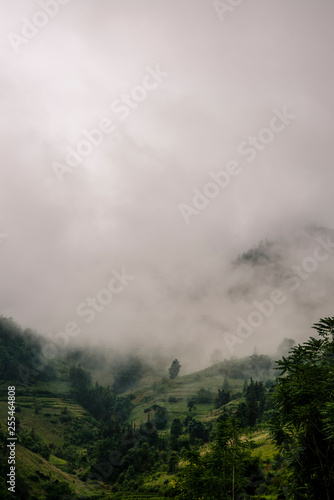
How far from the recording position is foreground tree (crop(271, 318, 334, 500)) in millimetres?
28609

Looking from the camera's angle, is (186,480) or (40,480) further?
(40,480)

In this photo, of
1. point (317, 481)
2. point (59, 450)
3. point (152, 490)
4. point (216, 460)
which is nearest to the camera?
point (317, 481)

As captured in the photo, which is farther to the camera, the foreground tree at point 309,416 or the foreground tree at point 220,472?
the foreground tree at point 220,472

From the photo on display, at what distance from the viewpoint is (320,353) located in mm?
33312

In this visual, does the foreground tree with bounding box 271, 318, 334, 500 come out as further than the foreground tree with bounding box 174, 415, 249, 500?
No

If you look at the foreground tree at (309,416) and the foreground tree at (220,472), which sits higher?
the foreground tree at (309,416)

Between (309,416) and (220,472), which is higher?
(309,416)

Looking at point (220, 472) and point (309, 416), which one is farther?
point (220, 472)

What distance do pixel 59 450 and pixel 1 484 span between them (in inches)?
4352

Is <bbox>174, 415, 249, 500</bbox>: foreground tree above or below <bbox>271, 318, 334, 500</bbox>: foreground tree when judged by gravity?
below

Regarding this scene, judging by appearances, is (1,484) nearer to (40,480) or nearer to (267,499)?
(40,480)

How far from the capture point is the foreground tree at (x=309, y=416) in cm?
2861

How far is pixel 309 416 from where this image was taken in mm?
29328

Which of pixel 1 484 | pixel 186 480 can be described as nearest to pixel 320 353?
pixel 186 480
